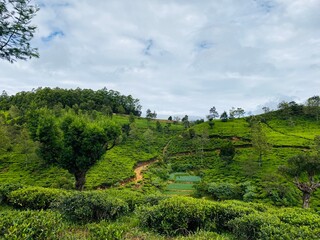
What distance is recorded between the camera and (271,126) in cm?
6425

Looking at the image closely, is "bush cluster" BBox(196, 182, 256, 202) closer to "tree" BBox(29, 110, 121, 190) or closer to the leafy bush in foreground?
"tree" BBox(29, 110, 121, 190)

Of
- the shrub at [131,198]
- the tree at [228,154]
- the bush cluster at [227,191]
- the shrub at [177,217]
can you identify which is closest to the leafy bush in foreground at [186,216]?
the shrub at [177,217]

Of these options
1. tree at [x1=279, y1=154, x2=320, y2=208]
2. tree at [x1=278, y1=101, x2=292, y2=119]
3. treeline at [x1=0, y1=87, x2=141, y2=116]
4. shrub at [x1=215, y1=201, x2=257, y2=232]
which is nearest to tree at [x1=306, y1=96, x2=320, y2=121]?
tree at [x1=278, y1=101, x2=292, y2=119]

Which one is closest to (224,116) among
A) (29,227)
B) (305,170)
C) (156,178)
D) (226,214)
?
(156,178)

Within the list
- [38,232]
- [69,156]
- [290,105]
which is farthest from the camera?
[290,105]

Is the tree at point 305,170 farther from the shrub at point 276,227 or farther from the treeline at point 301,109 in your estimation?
the treeline at point 301,109

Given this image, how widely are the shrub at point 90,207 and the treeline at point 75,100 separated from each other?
201ft

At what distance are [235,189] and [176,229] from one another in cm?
2392

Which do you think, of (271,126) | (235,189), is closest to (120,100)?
(271,126)

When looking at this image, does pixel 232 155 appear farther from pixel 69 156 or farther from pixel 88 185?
pixel 69 156

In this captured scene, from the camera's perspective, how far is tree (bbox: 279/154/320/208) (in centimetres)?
2273

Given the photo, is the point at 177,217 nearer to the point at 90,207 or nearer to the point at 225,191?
the point at 90,207

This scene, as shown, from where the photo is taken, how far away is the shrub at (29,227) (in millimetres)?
4398

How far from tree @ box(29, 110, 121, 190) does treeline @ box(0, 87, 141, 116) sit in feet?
152
